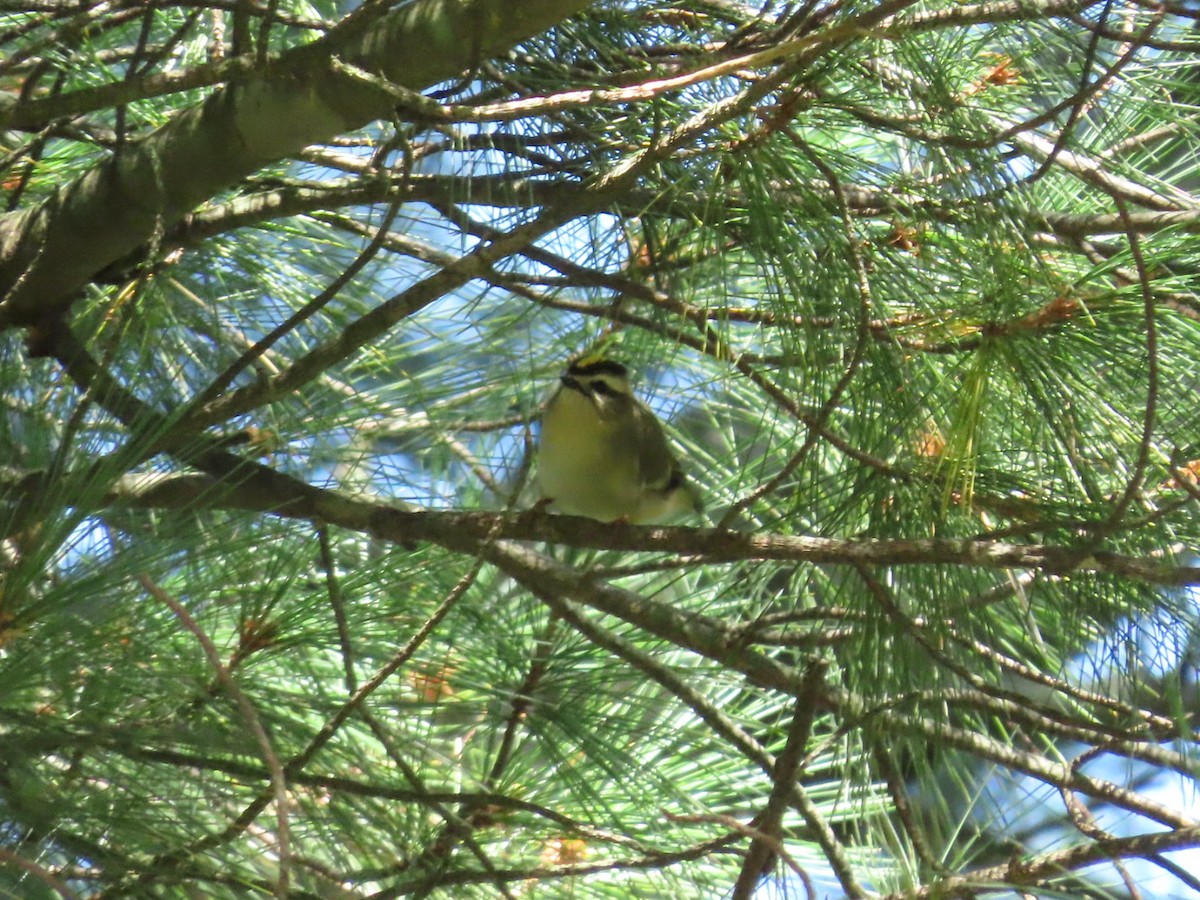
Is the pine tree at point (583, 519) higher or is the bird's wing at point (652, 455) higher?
the bird's wing at point (652, 455)

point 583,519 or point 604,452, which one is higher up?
point 604,452

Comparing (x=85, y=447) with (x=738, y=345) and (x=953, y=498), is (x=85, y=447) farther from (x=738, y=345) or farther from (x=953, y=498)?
(x=738, y=345)

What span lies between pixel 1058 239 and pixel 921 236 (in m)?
0.25

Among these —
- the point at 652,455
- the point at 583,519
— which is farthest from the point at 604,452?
the point at 583,519

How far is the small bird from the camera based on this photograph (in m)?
2.38

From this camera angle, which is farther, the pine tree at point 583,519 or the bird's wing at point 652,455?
the bird's wing at point 652,455

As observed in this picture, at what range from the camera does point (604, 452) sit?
2412 millimetres

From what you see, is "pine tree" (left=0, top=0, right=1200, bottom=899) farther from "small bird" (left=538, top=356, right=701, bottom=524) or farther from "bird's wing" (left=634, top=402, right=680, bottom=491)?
"bird's wing" (left=634, top=402, right=680, bottom=491)

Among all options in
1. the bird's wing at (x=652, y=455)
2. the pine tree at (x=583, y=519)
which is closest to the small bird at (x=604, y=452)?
the bird's wing at (x=652, y=455)

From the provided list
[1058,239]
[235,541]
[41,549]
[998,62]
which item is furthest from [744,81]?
[41,549]

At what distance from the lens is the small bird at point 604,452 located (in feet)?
7.82

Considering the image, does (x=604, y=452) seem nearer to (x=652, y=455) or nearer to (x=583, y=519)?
(x=652, y=455)

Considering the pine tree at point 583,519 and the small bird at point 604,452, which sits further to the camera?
the small bird at point 604,452

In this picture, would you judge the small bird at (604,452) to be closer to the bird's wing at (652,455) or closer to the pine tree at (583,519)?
→ the bird's wing at (652,455)
